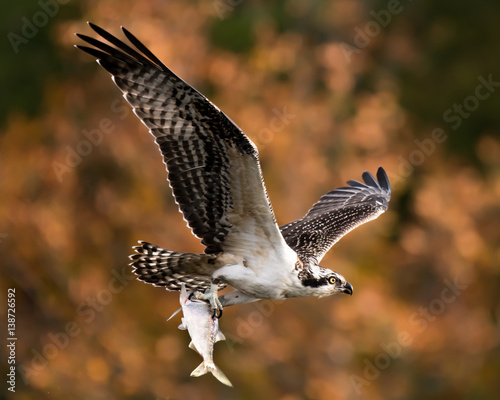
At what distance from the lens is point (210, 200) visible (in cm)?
692

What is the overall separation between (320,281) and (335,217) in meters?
1.77

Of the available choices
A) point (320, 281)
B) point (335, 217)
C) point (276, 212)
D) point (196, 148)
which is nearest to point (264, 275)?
point (320, 281)

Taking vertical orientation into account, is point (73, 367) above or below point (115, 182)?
below

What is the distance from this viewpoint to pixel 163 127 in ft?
22.0

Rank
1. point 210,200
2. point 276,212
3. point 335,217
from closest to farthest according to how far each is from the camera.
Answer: point 210,200
point 335,217
point 276,212

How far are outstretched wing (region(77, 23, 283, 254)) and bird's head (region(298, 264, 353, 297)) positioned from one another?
0.40 meters

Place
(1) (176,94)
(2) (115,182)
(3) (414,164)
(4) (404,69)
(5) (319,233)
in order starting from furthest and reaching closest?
(4) (404,69) → (3) (414,164) → (2) (115,182) → (5) (319,233) → (1) (176,94)

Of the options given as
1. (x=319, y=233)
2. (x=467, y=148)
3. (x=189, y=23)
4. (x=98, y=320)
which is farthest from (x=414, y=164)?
(x=319, y=233)

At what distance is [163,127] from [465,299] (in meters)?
14.3

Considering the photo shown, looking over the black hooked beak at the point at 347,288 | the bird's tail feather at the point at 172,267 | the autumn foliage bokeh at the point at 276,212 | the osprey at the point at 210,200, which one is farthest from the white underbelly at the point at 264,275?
the autumn foliage bokeh at the point at 276,212

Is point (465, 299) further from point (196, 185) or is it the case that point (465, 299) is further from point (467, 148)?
point (196, 185)

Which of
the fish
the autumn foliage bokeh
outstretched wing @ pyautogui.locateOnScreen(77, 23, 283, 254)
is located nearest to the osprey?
outstretched wing @ pyautogui.locateOnScreen(77, 23, 283, 254)

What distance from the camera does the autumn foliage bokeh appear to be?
16.5 meters

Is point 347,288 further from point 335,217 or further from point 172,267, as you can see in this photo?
point 335,217
